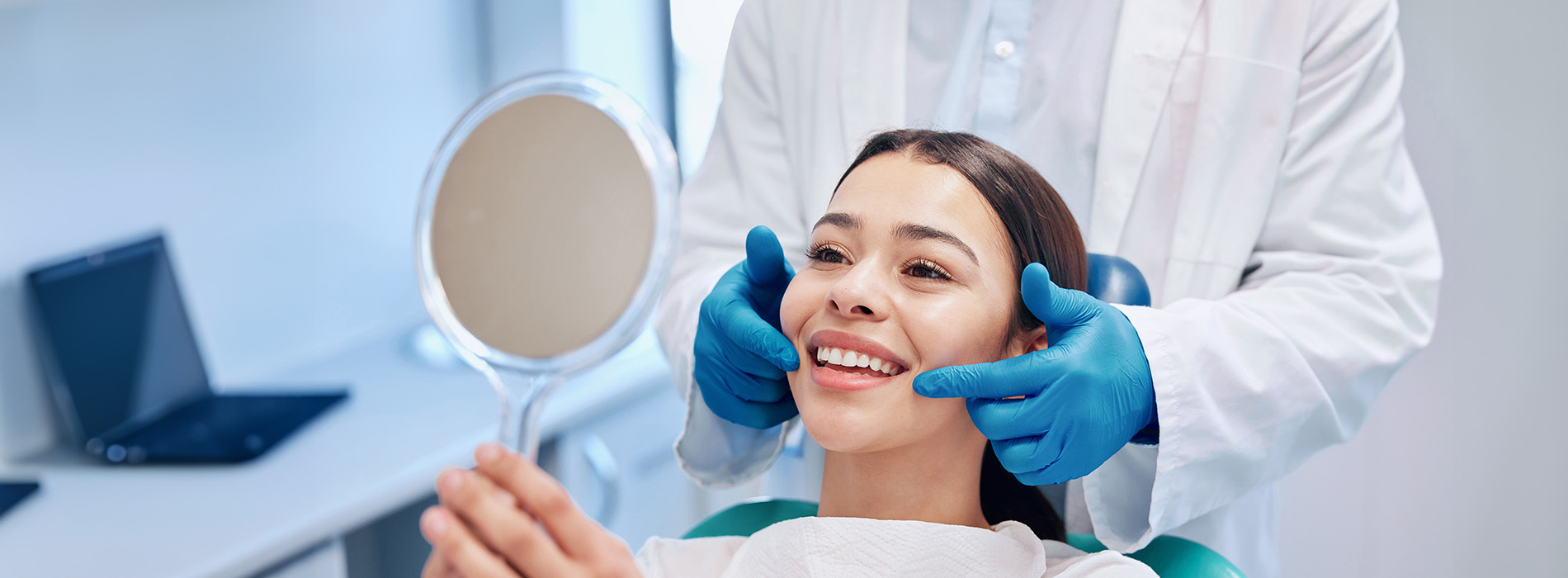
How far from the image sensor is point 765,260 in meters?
1.30

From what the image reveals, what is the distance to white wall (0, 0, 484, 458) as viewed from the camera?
5.88 feet

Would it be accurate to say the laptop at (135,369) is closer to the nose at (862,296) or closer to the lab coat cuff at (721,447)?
the lab coat cuff at (721,447)

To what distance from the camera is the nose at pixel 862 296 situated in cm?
113

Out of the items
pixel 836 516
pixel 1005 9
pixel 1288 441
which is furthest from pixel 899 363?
pixel 1005 9

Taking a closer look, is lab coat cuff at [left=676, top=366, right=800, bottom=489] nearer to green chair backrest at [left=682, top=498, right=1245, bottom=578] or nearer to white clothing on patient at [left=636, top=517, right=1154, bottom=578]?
green chair backrest at [left=682, top=498, right=1245, bottom=578]

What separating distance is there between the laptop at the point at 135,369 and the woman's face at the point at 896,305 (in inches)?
44.2

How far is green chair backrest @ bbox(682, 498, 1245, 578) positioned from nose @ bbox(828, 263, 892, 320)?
1.19ft

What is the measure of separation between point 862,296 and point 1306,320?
522mm

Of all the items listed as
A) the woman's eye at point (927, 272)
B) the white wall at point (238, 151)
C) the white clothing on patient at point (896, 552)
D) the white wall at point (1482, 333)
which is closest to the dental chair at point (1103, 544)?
the white clothing on patient at point (896, 552)

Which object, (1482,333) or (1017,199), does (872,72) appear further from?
(1482,333)

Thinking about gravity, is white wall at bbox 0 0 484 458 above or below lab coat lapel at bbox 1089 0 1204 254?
below

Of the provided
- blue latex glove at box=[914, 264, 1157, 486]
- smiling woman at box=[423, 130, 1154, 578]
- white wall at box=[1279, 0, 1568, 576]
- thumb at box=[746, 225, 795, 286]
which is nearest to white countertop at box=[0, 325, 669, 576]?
thumb at box=[746, 225, 795, 286]

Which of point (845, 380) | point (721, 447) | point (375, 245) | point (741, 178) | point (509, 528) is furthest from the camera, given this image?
point (375, 245)

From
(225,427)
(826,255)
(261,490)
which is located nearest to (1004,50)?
(826,255)
